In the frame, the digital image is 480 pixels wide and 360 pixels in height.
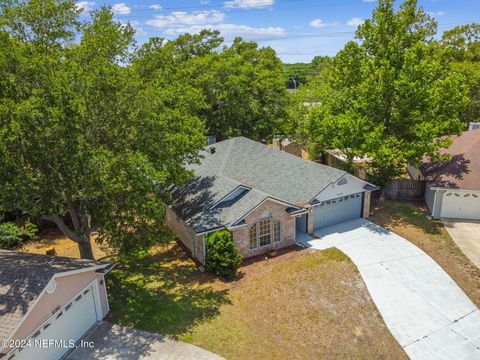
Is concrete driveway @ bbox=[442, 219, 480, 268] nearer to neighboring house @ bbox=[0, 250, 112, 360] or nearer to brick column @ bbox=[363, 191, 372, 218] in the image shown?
brick column @ bbox=[363, 191, 372, 218]

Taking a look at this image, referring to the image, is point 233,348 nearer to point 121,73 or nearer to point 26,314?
point 26,314

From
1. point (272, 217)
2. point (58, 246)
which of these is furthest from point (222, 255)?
point (58, 246)

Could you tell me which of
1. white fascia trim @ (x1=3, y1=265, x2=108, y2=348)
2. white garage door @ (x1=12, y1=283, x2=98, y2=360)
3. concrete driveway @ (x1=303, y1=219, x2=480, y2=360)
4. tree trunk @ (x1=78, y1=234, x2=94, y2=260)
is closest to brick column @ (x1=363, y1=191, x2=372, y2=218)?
concrete driveway @ (x1=303, y1=219, x2=480, y2=360)

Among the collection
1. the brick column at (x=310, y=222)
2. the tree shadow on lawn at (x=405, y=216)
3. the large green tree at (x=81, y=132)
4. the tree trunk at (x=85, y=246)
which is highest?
the large green tree at (x=81, y=132)

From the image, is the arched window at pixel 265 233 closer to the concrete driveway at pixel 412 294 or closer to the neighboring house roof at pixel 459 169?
the concrete driveway at pixel 412 294

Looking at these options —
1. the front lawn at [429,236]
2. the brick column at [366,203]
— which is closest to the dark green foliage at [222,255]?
the brick column at [366,203]
